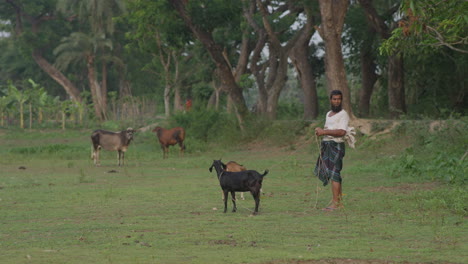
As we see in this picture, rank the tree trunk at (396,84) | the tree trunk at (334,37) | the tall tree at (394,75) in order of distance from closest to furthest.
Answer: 1. the tree trunk at (334,37)
2. the tall tree at (394,75)
3. the tree trunk at (396,84)

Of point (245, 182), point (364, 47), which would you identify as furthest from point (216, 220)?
point (364, 47)

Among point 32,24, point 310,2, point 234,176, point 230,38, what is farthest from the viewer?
point 32,24

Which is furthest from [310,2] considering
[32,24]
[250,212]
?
[32,24]

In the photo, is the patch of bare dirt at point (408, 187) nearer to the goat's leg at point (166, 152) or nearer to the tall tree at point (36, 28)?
the goat's leg at point (166, 152)

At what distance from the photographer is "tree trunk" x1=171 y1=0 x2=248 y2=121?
87.0 ft

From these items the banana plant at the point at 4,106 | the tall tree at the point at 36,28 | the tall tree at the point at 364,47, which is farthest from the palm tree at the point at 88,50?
the tall tree at the point at 364,47

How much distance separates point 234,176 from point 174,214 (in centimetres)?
110

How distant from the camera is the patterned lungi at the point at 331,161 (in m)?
10.1

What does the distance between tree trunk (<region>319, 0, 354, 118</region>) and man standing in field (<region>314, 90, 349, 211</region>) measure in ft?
40.8

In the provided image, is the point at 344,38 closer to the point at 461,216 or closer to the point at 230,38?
the point at 230,38

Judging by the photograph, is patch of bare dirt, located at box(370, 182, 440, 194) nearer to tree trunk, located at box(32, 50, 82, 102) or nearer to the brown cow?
the brown cow

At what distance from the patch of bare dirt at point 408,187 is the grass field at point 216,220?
22 millimetres

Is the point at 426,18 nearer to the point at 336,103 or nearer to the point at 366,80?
the point at 336,103

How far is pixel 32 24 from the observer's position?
54.0 metres
